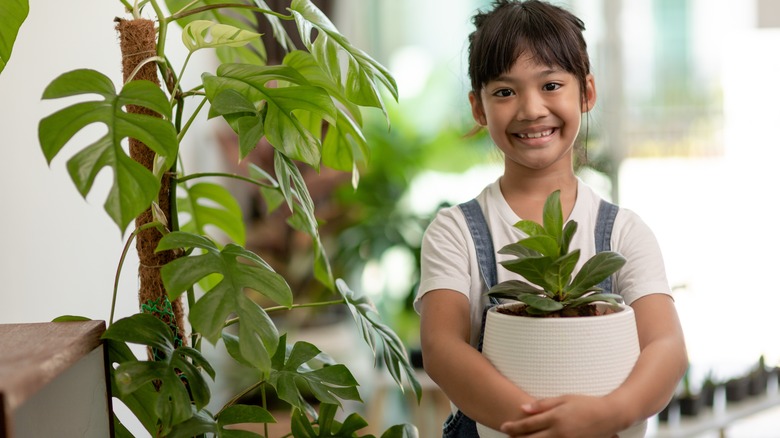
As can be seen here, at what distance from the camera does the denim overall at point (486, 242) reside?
46.9 inches

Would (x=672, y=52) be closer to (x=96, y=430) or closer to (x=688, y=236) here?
(x=688, y=236)

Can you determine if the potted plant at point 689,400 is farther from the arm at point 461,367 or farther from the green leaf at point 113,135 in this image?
the green leaf at point 113,135

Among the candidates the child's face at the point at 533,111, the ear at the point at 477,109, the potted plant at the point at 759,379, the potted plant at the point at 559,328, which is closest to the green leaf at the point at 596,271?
the potted plant at the point at 559,328

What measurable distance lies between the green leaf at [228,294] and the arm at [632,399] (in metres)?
0.30

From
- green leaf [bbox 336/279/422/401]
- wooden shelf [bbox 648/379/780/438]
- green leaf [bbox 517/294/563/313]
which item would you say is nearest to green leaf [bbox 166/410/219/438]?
green leaf [bbox 336/279/422/401]

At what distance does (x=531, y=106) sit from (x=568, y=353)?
1.11 feet

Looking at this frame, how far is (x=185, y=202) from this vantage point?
1650 mm

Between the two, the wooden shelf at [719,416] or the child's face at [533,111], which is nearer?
the child's face at [533,111]

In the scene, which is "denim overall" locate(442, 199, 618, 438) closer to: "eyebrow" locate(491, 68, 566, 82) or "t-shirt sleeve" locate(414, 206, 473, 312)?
"t-shirt sleeve" locate(414, 206, 473, 312)

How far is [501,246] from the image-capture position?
3.96 ft

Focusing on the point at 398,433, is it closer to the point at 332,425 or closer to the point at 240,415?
the point at 332,425

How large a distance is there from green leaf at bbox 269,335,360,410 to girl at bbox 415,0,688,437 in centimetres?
16

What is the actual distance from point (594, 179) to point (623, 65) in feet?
1.77

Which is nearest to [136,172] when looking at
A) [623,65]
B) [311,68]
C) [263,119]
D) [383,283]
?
[263,119]
